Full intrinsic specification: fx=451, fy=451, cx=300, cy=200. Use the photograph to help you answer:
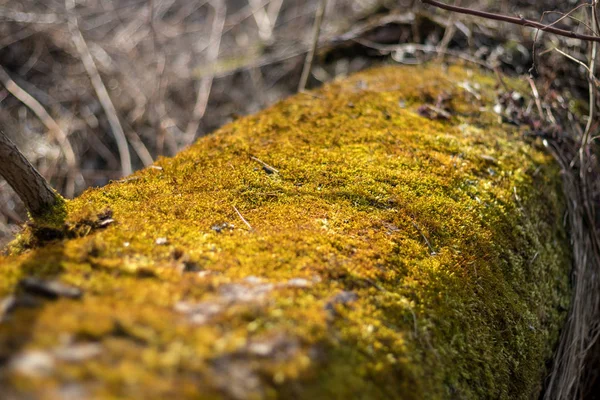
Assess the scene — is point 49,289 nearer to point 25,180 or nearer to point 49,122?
Answer: point 25,180

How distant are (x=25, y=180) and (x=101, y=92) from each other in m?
4.20

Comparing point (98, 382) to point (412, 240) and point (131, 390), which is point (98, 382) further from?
point (412, 240)

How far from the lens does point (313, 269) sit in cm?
182

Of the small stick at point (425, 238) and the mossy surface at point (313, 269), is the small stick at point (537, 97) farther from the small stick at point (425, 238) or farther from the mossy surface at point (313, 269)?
the small stick at point (425, 238)

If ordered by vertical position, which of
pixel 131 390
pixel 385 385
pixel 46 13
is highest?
pixel 46 13

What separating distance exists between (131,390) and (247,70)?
6288 millimetres

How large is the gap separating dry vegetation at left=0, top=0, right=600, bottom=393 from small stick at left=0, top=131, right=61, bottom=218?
2538 mm

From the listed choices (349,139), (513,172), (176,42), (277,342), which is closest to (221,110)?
(176,42)

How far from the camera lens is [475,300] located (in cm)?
217

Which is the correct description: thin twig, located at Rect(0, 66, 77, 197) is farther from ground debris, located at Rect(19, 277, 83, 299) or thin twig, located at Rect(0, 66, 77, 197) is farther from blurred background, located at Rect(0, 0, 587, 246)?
ground debris, located at Rect(19, 277, 83, 299)

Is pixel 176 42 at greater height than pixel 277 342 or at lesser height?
greater

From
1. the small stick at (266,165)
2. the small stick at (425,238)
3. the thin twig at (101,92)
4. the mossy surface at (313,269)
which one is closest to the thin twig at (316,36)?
the mossy surface at (313,269)

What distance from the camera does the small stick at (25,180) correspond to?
2025 mm

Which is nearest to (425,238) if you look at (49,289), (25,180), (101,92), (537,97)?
(49,289)
